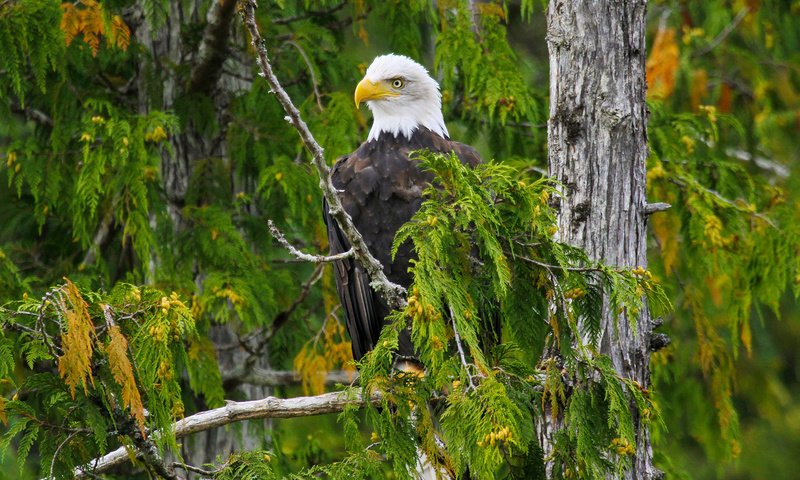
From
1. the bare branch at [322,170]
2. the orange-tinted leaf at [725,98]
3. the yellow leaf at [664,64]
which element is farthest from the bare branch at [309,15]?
the orange-tinted leaf at [725,98]

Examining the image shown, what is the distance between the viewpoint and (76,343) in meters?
2.83

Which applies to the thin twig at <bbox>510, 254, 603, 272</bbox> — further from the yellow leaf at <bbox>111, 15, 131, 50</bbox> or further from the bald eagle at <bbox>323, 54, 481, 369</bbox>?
the yellow leaf at <bbox>111, 15, 131, 50</bbox>

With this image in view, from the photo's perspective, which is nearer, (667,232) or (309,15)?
(667,232)

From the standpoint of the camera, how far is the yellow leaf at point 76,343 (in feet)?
9.27

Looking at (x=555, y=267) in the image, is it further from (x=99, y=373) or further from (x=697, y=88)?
(x=697, y=88)

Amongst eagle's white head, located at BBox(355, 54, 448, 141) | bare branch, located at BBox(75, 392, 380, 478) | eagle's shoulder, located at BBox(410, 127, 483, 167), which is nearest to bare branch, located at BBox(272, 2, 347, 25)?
eagle's white head, located at BBox(355, 54, 448, 141)

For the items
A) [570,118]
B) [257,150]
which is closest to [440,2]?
[257,150]

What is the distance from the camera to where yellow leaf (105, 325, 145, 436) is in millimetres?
2848

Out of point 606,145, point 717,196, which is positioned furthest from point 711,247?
point 606,145

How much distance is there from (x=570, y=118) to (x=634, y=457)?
124cm

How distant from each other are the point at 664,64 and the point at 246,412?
235 inches

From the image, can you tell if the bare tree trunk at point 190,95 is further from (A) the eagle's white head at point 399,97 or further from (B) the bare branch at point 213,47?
(A) the eagle's white head at point 399,97

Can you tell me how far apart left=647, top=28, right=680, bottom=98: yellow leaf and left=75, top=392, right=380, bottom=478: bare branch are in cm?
549

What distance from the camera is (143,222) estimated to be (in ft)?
15.3
